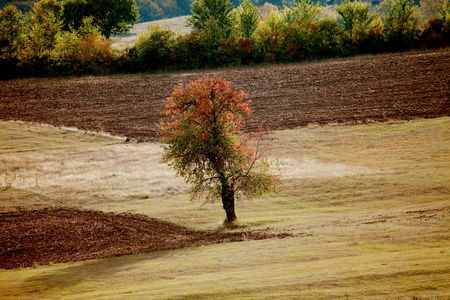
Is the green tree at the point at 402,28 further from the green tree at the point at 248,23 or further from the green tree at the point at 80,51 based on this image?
the green tree at the point at 80,51

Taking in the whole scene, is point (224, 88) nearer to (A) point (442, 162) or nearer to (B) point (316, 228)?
(B) point (316, 228)

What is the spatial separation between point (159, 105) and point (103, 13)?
41959mm

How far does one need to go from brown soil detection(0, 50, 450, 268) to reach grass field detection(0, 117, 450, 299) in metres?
1.82

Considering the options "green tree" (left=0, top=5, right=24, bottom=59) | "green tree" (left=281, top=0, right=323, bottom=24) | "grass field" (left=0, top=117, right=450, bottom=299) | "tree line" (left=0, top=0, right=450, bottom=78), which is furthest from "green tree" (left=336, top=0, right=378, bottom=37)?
"green tree" (left=0, top=5, right=24, bottom=59)

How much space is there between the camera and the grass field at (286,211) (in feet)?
30.7

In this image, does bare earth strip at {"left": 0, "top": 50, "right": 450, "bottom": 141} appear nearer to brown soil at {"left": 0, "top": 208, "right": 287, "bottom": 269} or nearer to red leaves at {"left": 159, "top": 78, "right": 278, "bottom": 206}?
brown soil at {"left": 0, "top": 208, "right": 287, "bottom": 269}

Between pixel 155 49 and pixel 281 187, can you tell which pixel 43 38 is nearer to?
pixel 155 49

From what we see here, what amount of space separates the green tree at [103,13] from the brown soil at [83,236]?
59.3 meters

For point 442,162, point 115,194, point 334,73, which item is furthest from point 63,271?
point 334,73

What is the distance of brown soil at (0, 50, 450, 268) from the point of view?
17.6 meters

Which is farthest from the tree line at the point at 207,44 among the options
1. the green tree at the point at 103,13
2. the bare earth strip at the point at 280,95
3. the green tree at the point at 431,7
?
the green tree at the point at 431,7

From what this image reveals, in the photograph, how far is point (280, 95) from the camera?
43.5m

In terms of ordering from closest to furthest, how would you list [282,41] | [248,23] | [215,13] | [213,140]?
[213,140], [282,41], [248,23], [215,13]

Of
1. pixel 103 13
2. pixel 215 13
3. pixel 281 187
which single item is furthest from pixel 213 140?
pixel 103 13
